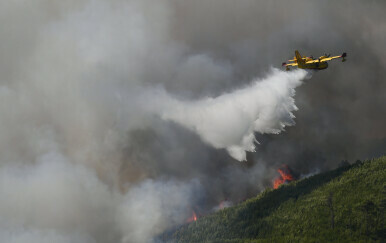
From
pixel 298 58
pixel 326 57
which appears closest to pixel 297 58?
pixel 298 58

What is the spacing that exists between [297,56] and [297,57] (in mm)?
747

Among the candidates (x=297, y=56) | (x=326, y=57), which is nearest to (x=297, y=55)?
(x=297, y=56)

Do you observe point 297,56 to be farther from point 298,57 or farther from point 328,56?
point 328,56

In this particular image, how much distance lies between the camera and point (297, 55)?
197875 mm

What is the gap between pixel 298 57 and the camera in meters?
199

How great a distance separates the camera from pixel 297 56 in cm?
19850

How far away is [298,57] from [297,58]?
799mm

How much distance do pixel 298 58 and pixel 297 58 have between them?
48 centimetres

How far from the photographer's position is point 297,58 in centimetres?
19975

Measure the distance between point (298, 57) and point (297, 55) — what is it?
1659mm

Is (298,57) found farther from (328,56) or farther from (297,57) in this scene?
(328,56)

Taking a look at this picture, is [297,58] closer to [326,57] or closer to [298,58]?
[298,58]

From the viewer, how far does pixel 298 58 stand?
200m

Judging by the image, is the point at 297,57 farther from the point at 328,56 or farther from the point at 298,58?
the point at 328,56
